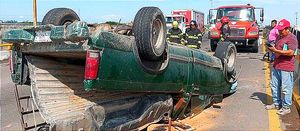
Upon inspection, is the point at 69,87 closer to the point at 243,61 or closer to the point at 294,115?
the point at 294,115

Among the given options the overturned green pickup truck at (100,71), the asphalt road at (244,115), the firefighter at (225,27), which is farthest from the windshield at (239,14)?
the overturned green pickup truck at (100,71)

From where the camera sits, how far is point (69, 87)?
5.03 metres

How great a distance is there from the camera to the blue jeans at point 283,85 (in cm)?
685

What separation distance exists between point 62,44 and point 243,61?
1095cm

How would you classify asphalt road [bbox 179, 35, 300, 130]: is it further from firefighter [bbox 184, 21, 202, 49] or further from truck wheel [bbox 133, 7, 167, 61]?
truck wheel [bbox 133, 7, 167, 61]

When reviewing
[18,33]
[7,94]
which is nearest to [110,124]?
[18,33]

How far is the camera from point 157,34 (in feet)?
16.3

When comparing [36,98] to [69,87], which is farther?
[69,87]

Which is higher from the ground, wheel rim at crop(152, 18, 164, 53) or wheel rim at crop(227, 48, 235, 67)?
wheel rim at crop(152, 18, 164, 53)

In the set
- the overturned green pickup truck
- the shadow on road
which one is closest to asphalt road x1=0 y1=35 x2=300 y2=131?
the shadow on road

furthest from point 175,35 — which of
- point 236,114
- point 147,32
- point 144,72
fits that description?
point 147,32

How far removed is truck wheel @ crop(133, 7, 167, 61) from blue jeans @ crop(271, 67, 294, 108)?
3035 mm

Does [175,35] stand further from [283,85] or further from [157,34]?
[157,34]

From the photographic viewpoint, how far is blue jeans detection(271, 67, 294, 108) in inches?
270
